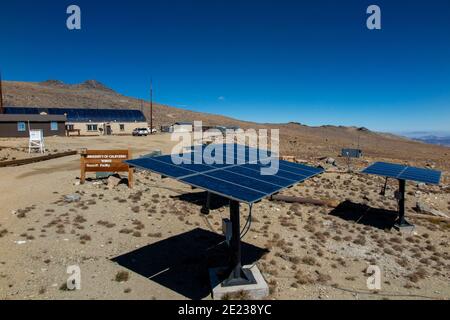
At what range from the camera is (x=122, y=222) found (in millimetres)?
13445

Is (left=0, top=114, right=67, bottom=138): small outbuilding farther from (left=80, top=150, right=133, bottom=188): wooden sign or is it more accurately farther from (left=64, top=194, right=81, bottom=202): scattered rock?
(left=64, top=194, right=81, bottom=202): scattered rock

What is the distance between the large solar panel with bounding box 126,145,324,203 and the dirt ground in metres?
3.04

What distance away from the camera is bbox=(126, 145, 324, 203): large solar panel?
302 inches

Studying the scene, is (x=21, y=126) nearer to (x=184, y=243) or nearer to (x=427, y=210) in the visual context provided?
(x=184, y=243)

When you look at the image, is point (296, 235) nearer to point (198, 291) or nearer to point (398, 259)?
point (398, 259)

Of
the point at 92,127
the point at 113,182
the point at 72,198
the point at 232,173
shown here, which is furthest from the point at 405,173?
the point at 92,127

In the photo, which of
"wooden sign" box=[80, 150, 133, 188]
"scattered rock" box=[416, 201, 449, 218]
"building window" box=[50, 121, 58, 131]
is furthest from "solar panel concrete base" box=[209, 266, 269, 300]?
"building window" box=[50, 121, 58, 131]

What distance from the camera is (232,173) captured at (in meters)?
9.19

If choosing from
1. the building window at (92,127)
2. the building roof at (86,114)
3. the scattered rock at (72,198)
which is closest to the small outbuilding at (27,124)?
the building roof at (86,114)

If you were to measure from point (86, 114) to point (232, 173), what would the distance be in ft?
198

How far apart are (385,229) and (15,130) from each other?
50.1 metres

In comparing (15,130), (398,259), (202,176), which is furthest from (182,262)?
(15,130)

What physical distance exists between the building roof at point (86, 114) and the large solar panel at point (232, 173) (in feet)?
174

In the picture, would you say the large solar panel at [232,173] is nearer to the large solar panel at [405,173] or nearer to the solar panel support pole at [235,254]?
the solar panel support pole at [235,254]
